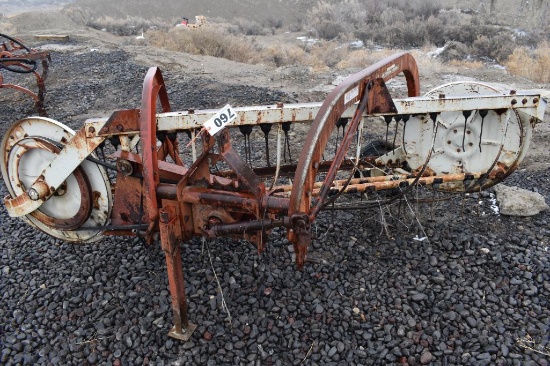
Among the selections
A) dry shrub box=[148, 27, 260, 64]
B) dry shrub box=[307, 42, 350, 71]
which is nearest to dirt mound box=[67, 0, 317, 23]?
dry shrub box=[307, 42, 350, 71]

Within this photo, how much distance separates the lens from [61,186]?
384 centimetres

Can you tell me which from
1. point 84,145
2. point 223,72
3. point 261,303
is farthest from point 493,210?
point 223,72

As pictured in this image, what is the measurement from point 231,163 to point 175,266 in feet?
2.70

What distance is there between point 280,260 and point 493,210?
242 cm

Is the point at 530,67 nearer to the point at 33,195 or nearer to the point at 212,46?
the point at 212,46

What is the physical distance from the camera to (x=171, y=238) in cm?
319

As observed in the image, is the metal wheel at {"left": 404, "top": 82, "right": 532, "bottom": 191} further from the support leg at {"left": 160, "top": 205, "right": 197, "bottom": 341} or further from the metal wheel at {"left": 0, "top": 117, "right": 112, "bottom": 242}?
the metal wheel at {"left": 0, "top": 117, "right": 112, "bottom": 242}

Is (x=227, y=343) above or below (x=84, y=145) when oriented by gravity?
below

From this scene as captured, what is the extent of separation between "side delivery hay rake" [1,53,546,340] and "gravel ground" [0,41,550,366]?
370 millimetres

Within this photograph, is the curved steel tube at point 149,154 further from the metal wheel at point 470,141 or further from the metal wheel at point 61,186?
the metal wheel at point 470,141

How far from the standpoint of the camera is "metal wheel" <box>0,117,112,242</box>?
12.5ft

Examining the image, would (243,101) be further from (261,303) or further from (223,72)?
(261,303)

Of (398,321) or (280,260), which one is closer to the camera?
(398,321)

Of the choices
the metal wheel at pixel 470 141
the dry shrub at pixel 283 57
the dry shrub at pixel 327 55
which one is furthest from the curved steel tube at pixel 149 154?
the dry shrub at pixel 283 57
